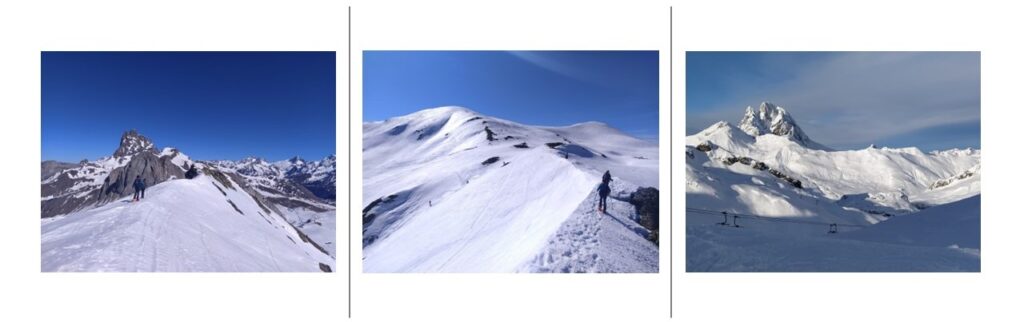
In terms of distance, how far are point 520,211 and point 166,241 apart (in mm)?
6688

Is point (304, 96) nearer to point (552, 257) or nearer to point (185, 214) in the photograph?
point (185, 214)

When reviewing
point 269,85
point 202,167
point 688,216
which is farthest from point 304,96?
point 688,216

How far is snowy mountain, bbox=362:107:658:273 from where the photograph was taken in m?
6.70

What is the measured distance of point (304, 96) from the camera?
8.52 m

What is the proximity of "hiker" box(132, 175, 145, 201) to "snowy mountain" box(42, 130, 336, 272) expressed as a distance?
0.11 m

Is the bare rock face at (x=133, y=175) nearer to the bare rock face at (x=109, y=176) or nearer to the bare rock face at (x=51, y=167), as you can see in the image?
the bare rock face at (x=109, y=176)

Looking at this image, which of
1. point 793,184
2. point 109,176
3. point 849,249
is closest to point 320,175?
point 109,176

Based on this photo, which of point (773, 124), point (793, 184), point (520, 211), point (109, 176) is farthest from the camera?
point (793, 184)

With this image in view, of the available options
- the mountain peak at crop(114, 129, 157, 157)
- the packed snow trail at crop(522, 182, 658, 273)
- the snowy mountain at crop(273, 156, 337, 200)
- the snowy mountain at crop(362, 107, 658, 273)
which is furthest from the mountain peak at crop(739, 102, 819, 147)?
the mountain peak at crop(114, 129, 157, 157)

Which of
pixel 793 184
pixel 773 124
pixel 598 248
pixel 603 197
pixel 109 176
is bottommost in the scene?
pixel 598 248

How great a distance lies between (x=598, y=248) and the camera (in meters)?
6.64

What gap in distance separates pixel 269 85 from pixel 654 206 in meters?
8.74

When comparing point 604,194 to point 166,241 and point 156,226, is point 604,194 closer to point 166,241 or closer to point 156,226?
point 166,241

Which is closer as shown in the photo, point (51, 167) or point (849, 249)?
point (51, 167)
